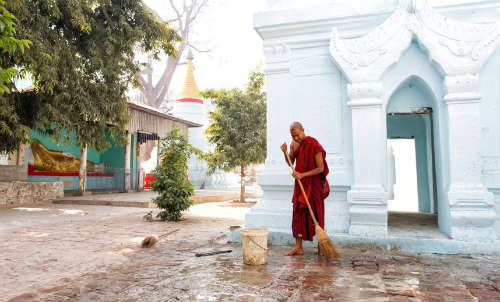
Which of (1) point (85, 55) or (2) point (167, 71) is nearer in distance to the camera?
(1) point (85, 55)

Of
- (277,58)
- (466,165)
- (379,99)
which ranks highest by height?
(277,58)

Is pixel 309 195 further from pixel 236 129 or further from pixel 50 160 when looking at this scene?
pixel 50 160

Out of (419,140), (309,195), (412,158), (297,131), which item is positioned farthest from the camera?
(412,158)

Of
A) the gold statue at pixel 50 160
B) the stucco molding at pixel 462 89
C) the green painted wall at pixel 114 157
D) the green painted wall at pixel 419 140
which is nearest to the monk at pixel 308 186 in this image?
the stucco molding at pixel 462 89

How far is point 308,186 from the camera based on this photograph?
4.56 meters

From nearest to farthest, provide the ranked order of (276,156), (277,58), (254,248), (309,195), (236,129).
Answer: (254,248), (309,195), (276,156), (277,58), (236,129)

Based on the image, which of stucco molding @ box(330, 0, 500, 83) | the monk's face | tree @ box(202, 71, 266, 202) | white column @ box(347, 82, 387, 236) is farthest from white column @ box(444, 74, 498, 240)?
tree @ box(202, 71, 266, 202)

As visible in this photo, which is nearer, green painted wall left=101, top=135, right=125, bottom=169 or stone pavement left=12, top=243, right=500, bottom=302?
stone pavement left=12, top=243, right=500, bottom=302

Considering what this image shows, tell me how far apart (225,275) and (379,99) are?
3.45 meters

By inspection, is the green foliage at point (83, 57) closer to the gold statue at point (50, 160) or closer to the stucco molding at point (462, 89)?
the gold statue at point (50, 160)

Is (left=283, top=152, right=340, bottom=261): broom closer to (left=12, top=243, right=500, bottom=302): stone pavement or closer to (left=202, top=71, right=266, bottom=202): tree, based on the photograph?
(left=12, top=243, right=500, bottom=302): stone pavement

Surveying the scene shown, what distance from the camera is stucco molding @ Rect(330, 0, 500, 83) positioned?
4973 millimetres

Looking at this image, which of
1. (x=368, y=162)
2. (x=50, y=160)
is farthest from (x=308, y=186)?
(x=50, y=160)

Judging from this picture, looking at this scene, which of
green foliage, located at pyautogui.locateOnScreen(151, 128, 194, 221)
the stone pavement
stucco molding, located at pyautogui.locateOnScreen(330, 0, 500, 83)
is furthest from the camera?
green foliage, located at pyautogui.locateOnScreen(151, 128, 194, 221)
